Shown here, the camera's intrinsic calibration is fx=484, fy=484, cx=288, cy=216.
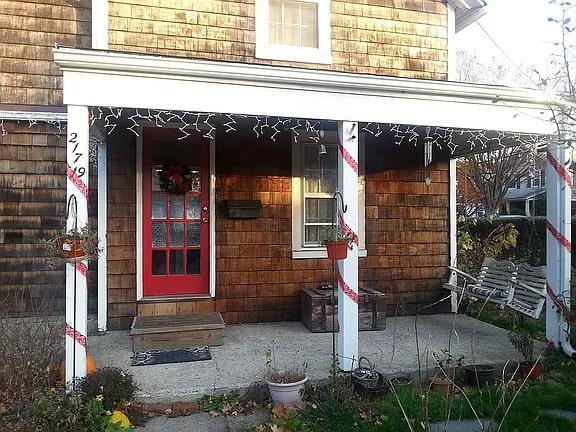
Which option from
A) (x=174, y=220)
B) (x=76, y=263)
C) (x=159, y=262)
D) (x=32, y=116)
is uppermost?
(x=32, y=116)

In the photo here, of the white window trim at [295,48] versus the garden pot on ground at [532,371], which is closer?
the garden pot on ground at [532,371]

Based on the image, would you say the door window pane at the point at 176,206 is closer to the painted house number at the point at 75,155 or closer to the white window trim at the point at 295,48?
the white window trim at the point at 295,48

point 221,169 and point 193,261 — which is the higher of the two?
point 221,169

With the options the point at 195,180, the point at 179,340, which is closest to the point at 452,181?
the point at 195,180

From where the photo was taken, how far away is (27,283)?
19.1 feet

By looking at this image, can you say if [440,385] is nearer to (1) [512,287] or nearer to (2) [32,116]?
(1) [512,287]

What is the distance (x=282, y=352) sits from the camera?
4.77 m

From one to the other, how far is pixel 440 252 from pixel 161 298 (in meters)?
3.75

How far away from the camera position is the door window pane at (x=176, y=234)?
19.0ft

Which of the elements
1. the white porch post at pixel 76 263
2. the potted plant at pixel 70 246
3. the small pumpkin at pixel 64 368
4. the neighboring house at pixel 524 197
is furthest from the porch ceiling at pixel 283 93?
the neighboring house at pixel 524 197

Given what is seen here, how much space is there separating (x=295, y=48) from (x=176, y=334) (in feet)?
12.0

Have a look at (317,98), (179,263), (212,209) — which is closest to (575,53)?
(317,98)

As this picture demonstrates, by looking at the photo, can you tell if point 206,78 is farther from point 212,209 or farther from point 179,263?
point 179,263

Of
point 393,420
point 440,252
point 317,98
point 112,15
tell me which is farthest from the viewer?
point 440,252
